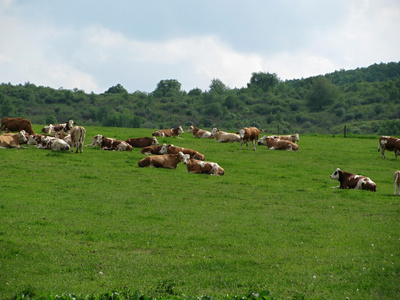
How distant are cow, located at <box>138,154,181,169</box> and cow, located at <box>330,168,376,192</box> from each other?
7.14 metres

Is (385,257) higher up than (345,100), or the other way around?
(345,100)

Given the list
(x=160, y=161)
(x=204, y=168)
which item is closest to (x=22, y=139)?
(x=160, y=161)

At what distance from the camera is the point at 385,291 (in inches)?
346

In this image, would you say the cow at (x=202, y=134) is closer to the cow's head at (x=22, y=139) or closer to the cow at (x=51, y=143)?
the cow at (x=51, y=143)

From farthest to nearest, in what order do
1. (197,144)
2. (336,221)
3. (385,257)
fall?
1. (197,144)
2. (336,221)
3. (385,257)

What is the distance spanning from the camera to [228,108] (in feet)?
380

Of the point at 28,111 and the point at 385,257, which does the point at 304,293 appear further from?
the point at 28,111

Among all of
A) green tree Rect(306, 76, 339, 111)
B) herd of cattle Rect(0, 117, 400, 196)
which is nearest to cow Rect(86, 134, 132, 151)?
herd of cattle Rect(0, 117, 400, 196)

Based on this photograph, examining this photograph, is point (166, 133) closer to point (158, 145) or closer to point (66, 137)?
point (158, 145)

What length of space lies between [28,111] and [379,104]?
6455 centimetres

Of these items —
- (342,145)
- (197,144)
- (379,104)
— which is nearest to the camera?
(197,144)

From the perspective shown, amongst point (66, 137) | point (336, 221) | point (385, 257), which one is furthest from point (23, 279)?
point (66, 137)

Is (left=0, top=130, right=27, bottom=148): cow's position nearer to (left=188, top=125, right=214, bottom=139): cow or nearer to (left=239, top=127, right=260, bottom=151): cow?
(left=239, top=127, right=260, bottom=151): cow

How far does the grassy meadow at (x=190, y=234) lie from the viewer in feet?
29.6
